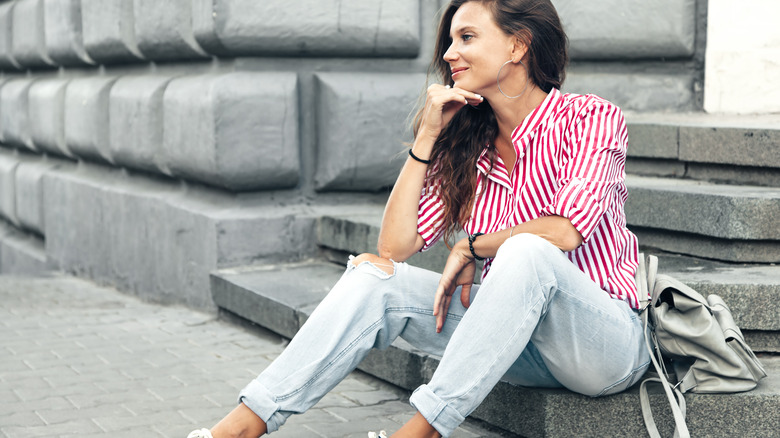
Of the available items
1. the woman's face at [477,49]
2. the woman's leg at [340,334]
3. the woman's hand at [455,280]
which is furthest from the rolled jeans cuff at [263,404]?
the woman's face at [477,49]

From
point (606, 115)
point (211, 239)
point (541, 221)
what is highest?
point (606, 115)

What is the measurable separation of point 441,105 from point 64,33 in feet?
14.7

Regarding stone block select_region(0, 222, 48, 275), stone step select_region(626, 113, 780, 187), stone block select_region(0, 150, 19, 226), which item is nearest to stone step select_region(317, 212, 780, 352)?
stone step select_region(626, 113, 780, 187)

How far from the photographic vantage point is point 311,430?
3074 millimetres

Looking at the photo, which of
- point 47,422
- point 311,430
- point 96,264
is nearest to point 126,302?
point 96,264

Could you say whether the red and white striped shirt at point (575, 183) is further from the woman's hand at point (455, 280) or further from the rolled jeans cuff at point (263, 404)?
the rolled jeans cuff at point (263, 404)

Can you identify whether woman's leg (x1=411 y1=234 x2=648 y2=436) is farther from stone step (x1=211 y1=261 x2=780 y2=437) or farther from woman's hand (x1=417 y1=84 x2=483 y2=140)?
woman's hand (x1=417 y1=84 x2=483 y2=140)

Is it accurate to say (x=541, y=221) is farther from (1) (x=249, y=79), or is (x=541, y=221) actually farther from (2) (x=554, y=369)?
(1) (x=249, y=79)

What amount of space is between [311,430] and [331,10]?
7.52ft

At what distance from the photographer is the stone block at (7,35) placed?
7934 millimetres

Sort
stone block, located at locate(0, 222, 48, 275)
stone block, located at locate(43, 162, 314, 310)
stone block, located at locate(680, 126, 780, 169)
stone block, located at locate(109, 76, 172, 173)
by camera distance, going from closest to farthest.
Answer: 1. stone block, located at locate(680, 126, 780, 169)
2. stone block, located at locate(43, 162, 314, 310)
3. stone block, located at locate(109, 76, 172, 173)
4. stone block, located at locate(0, 222, 48, 275)

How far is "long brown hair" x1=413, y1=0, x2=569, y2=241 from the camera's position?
2744mm

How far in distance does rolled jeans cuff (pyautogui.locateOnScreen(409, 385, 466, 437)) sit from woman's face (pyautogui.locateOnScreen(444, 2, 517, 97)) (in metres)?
0.86

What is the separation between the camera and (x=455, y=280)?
2781 mm
